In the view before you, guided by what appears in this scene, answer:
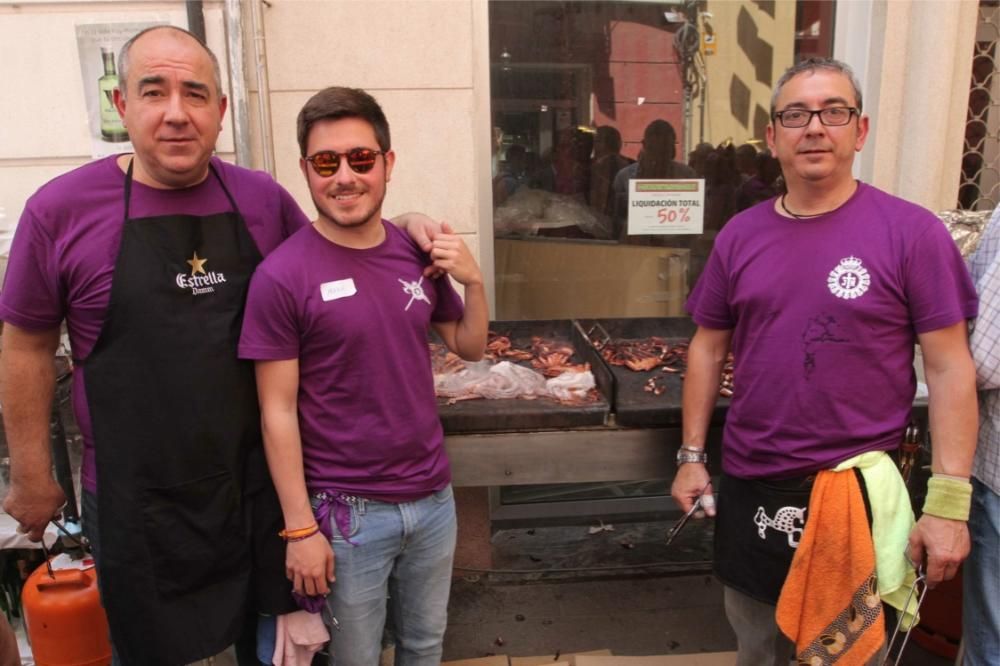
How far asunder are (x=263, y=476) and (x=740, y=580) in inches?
57.7

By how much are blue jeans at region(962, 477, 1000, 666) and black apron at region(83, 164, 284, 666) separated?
211 cm

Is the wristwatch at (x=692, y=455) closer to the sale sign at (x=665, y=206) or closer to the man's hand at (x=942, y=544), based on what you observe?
the man's hand at (x=942, y=544)

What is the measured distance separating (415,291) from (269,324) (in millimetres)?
406

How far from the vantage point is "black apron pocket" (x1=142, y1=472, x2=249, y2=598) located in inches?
76.6

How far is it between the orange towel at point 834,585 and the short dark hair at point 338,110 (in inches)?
61.5

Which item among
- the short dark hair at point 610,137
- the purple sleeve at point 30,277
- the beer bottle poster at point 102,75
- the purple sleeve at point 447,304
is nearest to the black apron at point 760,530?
the purple sleeve at point 447,304

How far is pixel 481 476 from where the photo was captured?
2730mm

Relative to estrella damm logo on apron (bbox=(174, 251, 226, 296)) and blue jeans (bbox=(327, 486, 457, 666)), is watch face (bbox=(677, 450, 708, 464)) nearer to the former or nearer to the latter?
blue jeans (bbox=(327, 486, 457, 666))

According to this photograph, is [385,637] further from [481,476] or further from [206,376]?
[206,376]

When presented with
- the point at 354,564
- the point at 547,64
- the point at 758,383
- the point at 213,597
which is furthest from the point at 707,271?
the point at 547,64

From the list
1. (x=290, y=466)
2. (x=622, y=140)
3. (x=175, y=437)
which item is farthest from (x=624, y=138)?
(x=175, y=437)

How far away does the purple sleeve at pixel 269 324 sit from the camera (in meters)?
1.85

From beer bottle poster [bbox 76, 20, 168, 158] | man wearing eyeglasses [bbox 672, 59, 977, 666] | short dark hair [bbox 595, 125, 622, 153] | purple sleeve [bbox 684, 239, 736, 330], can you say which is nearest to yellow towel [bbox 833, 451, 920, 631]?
man wearing eyeglasses [bbox 672, 59, 977, 666]

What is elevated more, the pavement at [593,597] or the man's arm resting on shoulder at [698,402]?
the man's arm resting on shoulder at [698,402]
